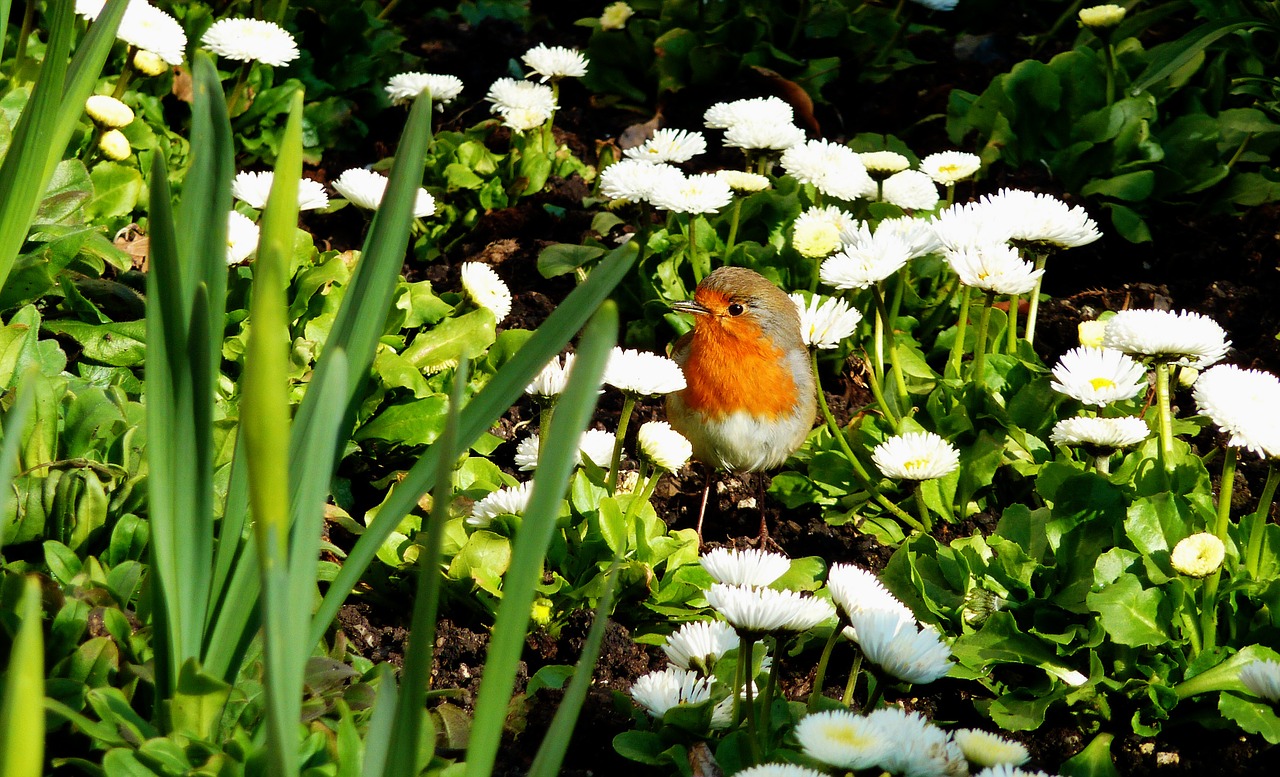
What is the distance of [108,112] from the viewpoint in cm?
310

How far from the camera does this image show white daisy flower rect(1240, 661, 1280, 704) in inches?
69.7

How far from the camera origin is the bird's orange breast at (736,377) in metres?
3.02

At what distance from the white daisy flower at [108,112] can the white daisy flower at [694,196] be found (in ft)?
4.52

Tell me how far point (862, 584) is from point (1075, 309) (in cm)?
214

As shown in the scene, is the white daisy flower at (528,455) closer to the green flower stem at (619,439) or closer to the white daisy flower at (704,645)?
the green flower stem at (619,439)

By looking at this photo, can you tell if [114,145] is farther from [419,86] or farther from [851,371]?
[851,371]

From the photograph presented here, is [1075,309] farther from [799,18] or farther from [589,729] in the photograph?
[589,729]

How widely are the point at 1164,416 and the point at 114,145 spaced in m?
2.65

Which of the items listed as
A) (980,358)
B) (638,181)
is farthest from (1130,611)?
(638,181)

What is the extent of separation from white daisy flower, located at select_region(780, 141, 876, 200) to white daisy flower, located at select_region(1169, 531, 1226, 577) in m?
1.52

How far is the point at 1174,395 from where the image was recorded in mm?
3363

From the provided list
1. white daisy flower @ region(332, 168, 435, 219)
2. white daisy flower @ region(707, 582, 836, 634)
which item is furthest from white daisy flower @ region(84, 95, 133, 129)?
white daisy flower @ region(707, 582, 836, 634)

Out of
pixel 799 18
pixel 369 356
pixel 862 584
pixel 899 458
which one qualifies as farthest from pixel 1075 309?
pixel 369 356

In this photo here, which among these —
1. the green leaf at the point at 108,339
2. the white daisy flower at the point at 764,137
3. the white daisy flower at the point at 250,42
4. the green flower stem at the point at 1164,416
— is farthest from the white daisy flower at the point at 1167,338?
the white daisy flower at the point at 250,42
